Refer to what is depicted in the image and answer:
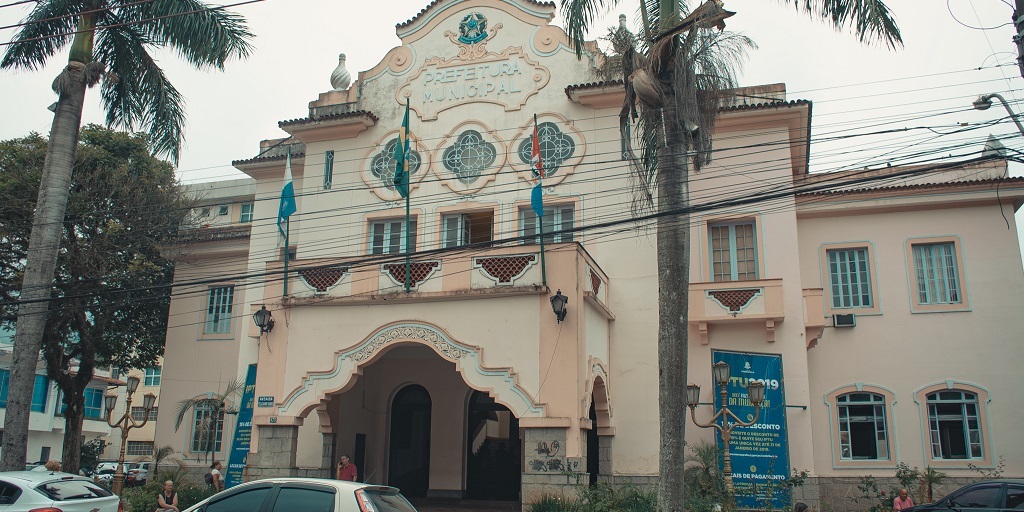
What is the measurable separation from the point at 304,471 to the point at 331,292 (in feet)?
14.1

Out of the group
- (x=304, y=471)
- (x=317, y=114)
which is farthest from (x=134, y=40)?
(x=304, y=471)

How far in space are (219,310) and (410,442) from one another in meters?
7.85

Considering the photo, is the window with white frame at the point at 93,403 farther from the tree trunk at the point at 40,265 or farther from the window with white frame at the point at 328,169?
the window with white frame at the point at 328,169

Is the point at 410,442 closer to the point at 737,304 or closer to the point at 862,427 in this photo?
the point at 737,304

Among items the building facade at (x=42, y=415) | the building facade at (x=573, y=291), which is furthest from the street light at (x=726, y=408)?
the building facade at (x=42, y=415)

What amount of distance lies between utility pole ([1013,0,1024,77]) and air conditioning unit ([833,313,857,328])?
33.5ft

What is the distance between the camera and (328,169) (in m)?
21.5

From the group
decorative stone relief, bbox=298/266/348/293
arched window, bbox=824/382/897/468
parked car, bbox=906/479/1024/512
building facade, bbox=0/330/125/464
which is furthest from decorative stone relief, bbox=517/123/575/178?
building facade, bbox=0/330/125/464

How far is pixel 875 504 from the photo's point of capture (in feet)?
59.0

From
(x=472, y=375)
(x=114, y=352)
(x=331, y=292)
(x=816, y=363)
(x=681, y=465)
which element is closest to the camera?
(x=681, y=465)

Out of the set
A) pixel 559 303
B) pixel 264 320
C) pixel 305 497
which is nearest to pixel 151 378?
pixel 264 320

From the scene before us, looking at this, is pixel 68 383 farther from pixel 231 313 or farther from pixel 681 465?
pixel 681 465

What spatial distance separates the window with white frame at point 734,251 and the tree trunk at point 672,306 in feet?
20.1

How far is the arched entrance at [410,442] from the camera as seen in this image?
2072 centimetres
